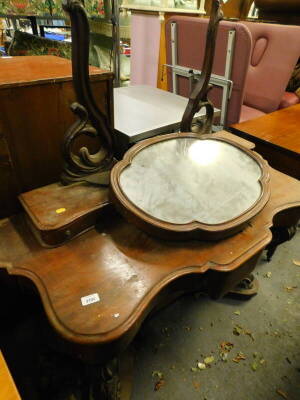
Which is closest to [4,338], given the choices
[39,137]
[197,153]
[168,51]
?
[39,137]

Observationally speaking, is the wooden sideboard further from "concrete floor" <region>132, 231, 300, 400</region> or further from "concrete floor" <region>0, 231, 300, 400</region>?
"concrete floor" <region>132, 231, 300, 400</region>

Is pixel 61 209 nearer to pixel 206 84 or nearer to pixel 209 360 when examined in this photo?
pixel 206 84

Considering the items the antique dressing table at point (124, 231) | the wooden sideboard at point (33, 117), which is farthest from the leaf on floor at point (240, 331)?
the wooden sideboard at point (33, 117)

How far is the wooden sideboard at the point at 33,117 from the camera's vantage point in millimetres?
718

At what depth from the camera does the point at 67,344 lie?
53 cm

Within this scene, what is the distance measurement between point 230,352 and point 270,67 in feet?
6.64

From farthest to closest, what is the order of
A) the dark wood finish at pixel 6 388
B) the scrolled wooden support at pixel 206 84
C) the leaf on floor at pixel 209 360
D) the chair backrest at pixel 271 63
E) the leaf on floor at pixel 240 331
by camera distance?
the chair backrest at pixel 271 63 → the leaf on floor at pixel 240 331 → the leaf on floor at pixel 209 360 → the scrolled wooden support at pixel 206 84 → the dark wood finish at pixel 6 388

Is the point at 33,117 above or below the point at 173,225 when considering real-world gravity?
above

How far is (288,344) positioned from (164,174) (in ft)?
3.23

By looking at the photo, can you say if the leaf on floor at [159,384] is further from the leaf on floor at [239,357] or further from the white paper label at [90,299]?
the white paper label at [90,299]

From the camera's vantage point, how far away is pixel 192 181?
2.66 feet

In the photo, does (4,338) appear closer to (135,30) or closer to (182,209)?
(182,209)

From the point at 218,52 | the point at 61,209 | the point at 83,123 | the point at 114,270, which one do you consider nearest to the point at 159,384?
the point at 114,270

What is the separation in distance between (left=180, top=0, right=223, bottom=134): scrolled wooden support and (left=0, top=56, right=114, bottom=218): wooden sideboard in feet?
0.96
